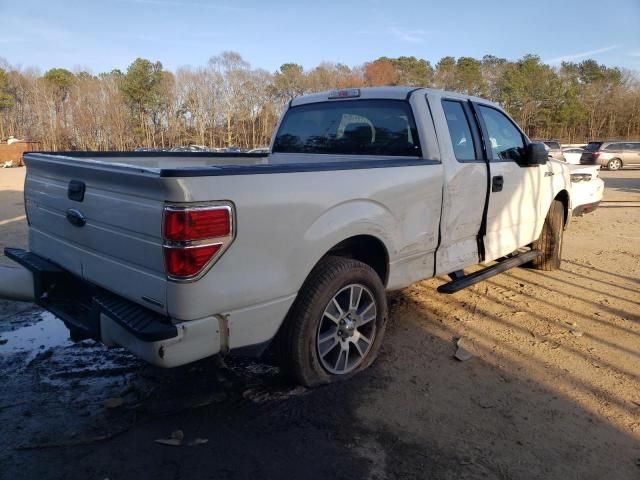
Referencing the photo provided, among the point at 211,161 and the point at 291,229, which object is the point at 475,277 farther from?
the point at 211,161

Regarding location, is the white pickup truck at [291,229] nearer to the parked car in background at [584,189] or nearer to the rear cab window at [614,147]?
the parked car in background at [584,189]

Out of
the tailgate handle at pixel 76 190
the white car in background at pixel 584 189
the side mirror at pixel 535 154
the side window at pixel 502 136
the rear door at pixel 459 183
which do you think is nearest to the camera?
the tailgate handle at pixel 76 190

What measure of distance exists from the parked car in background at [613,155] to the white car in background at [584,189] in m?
22.7

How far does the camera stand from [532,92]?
196 feet

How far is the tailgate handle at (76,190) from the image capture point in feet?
9.41

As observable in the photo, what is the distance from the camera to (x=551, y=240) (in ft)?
19.2

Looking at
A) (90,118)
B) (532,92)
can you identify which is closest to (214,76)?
(90,118)

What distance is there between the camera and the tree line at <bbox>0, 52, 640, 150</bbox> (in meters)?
60.6

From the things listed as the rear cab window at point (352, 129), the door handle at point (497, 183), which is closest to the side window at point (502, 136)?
the door handle at point (497, 183)

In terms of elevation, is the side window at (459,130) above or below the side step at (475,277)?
above

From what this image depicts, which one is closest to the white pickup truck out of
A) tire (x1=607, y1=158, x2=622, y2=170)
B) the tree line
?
tire (x1=607, y1=158, x2=622, y2=170)

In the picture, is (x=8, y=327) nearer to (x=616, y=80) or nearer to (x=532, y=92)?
(x=532, y=92)

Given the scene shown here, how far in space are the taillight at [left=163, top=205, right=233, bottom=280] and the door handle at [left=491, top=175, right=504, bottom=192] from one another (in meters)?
2.82

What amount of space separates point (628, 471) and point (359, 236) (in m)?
1.94
